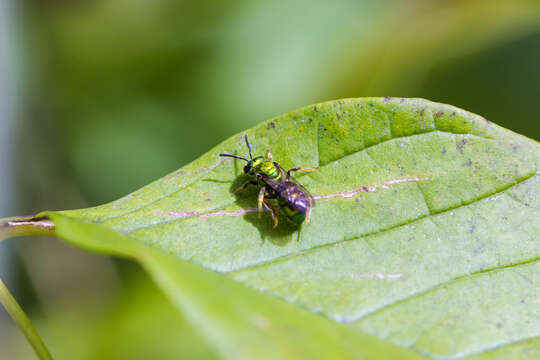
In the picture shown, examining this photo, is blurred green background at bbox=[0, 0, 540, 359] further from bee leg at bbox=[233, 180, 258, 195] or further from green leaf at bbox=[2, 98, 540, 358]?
green leaf at bbox=[2, 98, 540, 358]

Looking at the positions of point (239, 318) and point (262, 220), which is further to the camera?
point (262, 220)

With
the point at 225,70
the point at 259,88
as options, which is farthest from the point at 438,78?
the point at 225,70

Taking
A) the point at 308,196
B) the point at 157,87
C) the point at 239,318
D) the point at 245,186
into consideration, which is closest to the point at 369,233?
the point at 308,196

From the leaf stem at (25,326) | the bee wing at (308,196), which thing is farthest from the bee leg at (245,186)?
the leaf stem at (25,326)

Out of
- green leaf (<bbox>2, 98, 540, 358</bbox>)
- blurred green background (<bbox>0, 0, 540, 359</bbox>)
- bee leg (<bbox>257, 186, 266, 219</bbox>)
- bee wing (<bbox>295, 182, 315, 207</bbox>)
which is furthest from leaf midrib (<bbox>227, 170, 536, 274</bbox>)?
blurred green background (<bbox>0, 0, 540, 359</bbox>)

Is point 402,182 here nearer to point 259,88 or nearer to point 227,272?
point 227,272

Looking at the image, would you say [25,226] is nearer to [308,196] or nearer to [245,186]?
[245,186]
